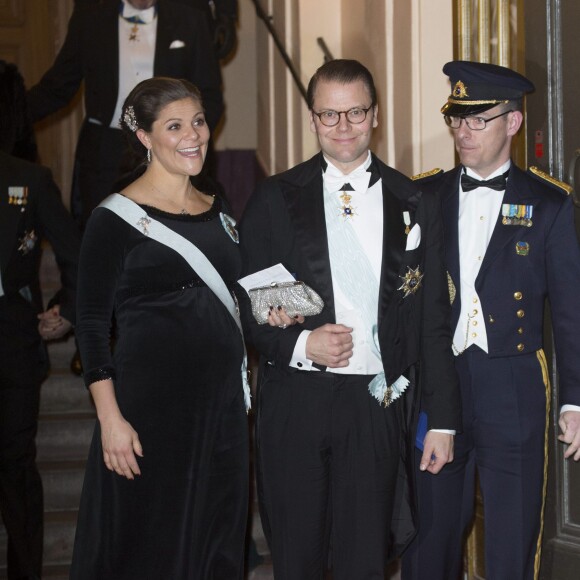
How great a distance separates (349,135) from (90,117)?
2.38m

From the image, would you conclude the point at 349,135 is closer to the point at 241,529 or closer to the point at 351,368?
the point at 351,368

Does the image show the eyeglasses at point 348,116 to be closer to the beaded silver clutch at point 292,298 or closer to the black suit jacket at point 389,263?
the black suit jacket at point 389,263

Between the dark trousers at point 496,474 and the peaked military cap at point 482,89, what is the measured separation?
720 millimetres

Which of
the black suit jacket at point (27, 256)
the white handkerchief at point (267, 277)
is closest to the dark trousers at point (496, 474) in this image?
the white handkerchief at point (267, 277)

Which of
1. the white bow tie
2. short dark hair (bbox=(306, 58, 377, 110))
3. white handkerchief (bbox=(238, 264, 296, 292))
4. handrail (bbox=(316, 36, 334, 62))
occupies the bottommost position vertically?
white handkerchief (bbox=(238, 264, 296, 292))

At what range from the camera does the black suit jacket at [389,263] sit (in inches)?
116

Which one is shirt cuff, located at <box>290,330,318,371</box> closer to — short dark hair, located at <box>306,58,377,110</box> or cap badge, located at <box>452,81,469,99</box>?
short dark hair, located at <box>306,58,377,110</box>

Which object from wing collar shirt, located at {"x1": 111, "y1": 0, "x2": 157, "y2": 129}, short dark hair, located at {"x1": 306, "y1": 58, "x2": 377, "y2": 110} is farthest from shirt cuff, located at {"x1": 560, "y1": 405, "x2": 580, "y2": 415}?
wing collar shirt, located at {"x1": 111, "y1": 0, "x2": 157, "y2": 129}


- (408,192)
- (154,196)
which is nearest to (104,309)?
(154,196)

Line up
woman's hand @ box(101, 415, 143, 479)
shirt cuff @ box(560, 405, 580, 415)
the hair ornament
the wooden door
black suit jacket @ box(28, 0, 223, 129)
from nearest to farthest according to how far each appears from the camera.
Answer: woman's hand @ box(101, 415, 143, 479) < the hair ornament < shirt cuff @ box(560, 405, 580, 415) < the wooden door < black suit jacket @ box(28, 0, 223, 129)

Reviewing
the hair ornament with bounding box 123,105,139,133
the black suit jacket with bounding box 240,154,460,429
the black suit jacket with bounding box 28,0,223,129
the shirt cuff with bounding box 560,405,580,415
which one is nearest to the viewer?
the black suit jacket with bounding box 240,154,460,429

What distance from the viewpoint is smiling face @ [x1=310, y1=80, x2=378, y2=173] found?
290cm

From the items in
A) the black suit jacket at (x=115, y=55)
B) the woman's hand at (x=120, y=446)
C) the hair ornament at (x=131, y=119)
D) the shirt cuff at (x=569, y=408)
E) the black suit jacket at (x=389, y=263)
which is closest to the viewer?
the woman's hand at (x=120, y=446)

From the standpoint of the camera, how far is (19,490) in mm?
3770
